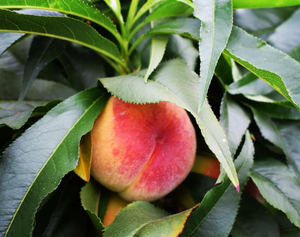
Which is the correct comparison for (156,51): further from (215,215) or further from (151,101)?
(215,215)

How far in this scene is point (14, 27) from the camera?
1.28 ft

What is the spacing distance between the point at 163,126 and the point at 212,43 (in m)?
0.17

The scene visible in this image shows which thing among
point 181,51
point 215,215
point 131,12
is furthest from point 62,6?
point 215,215

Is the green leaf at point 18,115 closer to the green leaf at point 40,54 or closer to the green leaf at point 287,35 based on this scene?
the green leaf at point 40,54

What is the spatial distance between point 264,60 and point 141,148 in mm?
222

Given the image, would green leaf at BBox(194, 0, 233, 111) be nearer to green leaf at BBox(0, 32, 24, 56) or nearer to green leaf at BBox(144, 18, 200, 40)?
green leaf at BBox(144, 18, 200, 40)

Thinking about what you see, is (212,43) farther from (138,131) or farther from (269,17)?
(269,17)

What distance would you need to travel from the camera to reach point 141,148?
436mm


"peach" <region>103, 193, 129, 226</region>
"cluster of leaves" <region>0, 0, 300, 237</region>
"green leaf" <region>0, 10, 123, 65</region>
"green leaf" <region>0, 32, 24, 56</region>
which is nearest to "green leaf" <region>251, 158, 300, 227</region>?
"cluster of leaves" <region>0, 0, 300, 237</region>

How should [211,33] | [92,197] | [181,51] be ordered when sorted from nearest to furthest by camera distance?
[211,33], [92,197], [181,51]

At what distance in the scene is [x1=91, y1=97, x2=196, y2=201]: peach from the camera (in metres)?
0.43

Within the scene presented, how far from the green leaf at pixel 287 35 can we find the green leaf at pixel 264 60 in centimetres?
20

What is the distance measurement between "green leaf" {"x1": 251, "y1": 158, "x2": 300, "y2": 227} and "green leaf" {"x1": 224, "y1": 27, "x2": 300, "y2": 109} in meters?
0.15

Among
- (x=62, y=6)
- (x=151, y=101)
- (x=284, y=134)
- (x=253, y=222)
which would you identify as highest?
(x=62, y=6)
